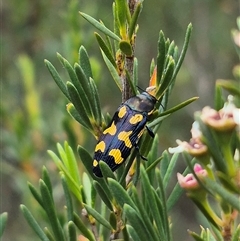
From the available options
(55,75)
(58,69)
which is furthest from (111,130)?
(58,69)

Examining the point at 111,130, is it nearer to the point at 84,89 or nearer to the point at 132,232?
the point at 84,89

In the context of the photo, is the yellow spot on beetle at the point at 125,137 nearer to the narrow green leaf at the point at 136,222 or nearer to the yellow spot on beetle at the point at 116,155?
the yellow spot on beetle at the point at 116,155

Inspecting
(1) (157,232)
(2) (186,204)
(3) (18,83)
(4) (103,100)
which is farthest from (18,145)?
(2) (186,204)

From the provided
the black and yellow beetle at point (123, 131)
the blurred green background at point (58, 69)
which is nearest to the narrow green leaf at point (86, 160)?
the black and yellow beetle at point (123, 131)

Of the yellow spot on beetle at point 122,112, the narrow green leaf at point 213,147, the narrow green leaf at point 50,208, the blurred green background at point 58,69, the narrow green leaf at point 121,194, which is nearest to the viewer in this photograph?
the narrow green leaf at point 213,147

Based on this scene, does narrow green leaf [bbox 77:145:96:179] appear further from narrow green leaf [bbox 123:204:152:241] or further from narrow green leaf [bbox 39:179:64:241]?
narrow green leaf [bbox 123:204:152:241]

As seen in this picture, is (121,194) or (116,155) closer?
(121,194)

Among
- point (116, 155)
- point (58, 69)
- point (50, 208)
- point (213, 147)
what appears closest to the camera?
point (213, 147)
